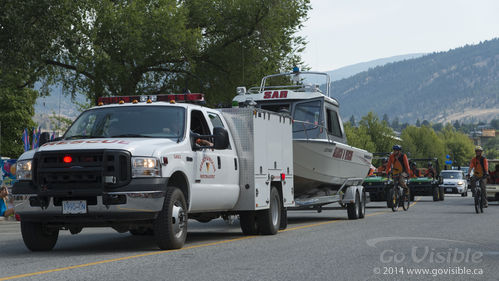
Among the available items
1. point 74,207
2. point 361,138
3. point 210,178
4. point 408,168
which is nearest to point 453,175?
point 408,168

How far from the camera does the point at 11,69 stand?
25.4 metres

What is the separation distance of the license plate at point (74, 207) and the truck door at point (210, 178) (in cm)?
180

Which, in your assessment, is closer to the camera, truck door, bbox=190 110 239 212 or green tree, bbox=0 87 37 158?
truck door, bbox=190 110 239 212

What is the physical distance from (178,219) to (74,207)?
149 centimetres

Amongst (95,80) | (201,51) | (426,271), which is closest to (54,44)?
(95,80)

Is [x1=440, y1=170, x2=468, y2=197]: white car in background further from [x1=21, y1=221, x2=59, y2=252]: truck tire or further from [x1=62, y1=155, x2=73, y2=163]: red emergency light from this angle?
[x1=62, y1=155, x2=73, y2=163]: red emergency light

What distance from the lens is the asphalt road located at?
870 centimetres

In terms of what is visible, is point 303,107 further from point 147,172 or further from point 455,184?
point 455,184

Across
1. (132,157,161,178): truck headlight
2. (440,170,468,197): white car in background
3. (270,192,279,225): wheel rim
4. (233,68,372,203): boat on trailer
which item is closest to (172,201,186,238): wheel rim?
(132,157,161,178): truck headlight

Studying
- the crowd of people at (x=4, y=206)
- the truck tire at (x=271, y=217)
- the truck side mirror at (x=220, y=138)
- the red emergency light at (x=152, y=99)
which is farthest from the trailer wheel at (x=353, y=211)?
the truck side mirror at (x=220, y=138)

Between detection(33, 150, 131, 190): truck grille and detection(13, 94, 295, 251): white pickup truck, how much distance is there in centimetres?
1

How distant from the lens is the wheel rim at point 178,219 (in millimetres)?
11336

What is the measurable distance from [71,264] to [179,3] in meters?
24.3

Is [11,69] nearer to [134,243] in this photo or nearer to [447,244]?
[134,243]
